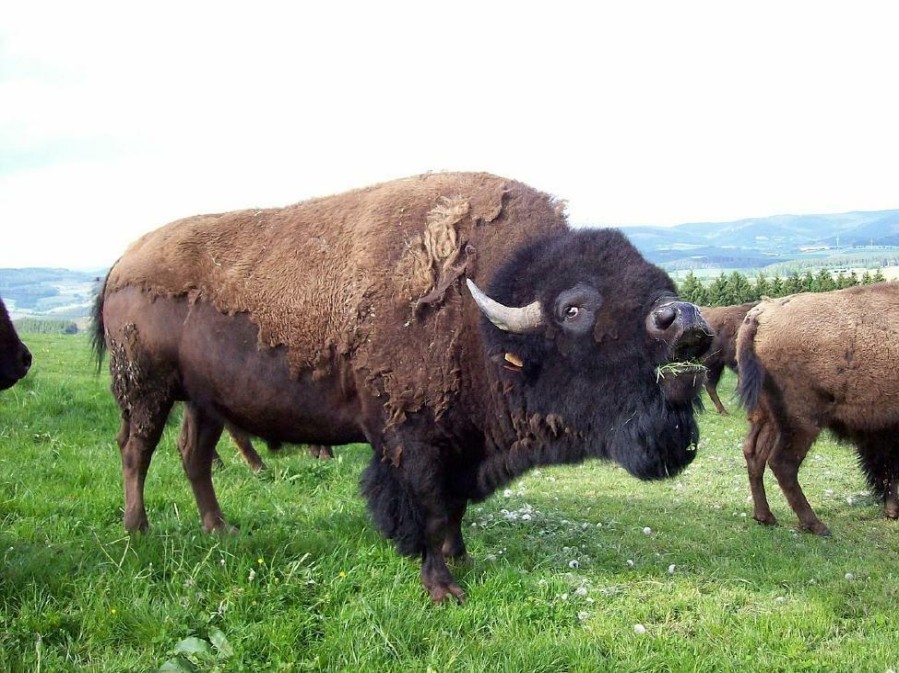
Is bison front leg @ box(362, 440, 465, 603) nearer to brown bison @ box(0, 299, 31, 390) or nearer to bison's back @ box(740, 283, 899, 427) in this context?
brown bison @ box(0, 299, 31, 390)

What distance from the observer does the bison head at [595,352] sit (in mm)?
3592

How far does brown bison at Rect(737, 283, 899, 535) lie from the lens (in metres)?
6.53

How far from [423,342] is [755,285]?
79.6ft

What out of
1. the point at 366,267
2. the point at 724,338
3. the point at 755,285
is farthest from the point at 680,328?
the point at 755,285

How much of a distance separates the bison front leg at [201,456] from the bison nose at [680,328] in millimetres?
3169

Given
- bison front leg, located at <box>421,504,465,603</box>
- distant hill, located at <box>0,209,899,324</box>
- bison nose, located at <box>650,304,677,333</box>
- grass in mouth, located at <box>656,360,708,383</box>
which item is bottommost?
distant hill, located at <box>0,209,899,324</box>

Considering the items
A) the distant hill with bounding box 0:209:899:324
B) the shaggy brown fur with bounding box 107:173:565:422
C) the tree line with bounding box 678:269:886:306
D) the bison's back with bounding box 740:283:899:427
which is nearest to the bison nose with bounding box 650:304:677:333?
the distant hill with bounding box 0:209:899:324

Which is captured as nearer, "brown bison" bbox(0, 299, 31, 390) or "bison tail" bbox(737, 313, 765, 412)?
"brown bison" bbox(0, 299, 31, 390)

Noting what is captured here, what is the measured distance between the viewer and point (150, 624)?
3.29 meters

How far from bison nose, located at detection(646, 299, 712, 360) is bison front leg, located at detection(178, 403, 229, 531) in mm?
3169

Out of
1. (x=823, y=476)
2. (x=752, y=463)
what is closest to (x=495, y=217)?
(x=752, y=463)

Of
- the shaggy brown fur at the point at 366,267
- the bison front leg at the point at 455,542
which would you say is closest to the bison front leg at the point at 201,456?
the shaggy brown fur at the point at 366,267

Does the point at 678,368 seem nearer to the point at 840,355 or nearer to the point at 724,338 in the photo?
the point at 840,355

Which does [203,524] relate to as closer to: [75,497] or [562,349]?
[75,497]
